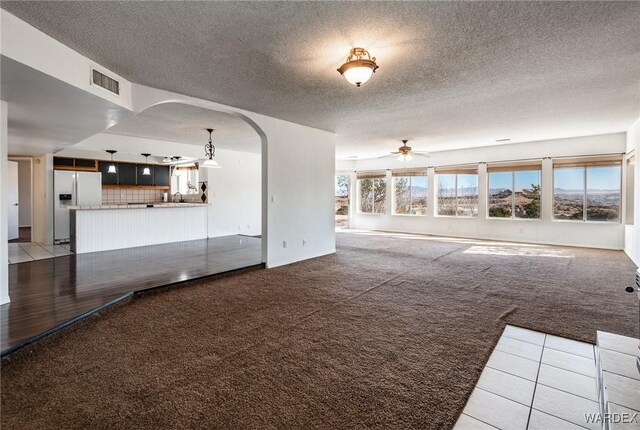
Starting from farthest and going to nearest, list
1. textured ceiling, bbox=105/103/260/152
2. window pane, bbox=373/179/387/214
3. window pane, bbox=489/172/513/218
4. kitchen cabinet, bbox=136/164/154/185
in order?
window pane, bbox=373/179/387/214
window pane, bbox=489/172/513/218
kitchen cabinet, bbox=136/164/154/185
textured ceiling, bbox=105/103/260/152

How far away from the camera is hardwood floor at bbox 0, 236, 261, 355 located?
3046 millimetres

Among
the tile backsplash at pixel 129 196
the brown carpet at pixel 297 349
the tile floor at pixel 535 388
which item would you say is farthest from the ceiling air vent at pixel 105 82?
the tile backsplash at pixel 129 196

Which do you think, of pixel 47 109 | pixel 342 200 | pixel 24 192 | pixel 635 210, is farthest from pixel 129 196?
pixel 635 210

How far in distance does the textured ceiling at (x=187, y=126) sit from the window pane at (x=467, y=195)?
6.63 meters

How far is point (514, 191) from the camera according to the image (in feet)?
30.1

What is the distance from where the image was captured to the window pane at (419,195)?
11086 millimetres

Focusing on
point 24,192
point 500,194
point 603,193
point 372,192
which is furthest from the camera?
point 372,192

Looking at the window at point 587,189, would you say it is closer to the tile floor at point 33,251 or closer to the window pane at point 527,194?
the window pane at point 527,194

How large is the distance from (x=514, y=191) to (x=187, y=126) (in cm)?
893

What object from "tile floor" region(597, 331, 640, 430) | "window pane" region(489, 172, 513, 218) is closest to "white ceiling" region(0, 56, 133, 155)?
"tile floor" region(597, 331, 640, 430)

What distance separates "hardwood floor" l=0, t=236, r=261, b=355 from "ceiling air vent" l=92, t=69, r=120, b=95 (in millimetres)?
2429

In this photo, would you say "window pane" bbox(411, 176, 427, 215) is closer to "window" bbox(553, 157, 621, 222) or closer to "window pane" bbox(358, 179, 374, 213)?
"window pane" bbox(358, 179, 374, 213)

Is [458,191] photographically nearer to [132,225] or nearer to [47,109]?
[132,225]

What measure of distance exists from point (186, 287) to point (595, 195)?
9.66m
